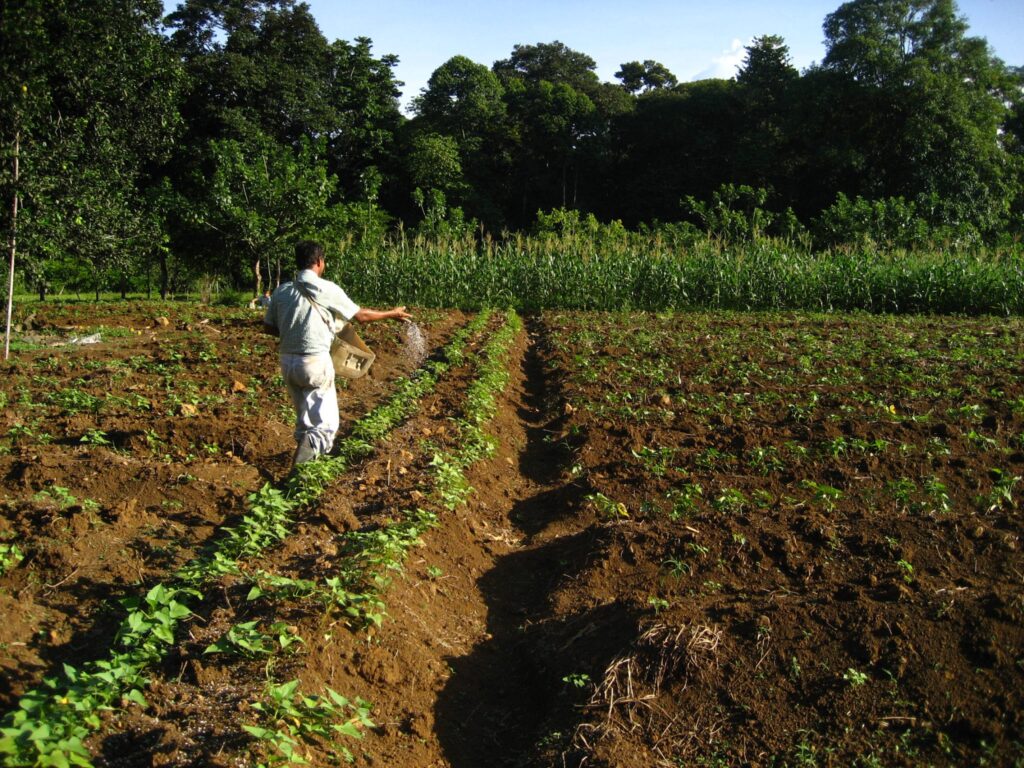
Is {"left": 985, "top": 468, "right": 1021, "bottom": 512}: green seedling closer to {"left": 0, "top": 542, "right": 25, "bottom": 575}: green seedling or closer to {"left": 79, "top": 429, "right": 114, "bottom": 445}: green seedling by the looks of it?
{"left": 0, "top": 542, "right": 25, "bottom": 575}: green seedling

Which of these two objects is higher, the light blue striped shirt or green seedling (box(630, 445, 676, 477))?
the light blue striped shirt

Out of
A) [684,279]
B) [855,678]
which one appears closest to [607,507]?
[855,678]

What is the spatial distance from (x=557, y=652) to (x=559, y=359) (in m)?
9.68

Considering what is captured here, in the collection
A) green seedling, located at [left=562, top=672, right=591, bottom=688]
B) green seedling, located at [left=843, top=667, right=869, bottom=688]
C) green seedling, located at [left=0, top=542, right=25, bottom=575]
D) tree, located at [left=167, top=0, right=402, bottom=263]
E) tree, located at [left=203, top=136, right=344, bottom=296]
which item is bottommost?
green seedling, located at [left=562, top=672, right=591, bottom=688]

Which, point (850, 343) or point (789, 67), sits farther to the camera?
point (789, 67)

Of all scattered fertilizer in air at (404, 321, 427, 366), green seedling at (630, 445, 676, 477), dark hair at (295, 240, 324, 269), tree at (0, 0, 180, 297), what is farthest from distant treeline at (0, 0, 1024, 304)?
green seedling at (630, 445, 676, 477)

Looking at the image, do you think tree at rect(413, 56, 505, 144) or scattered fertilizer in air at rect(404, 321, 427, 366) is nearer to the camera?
scattered fertilizer in air at rect(404, 321, 427, 366)

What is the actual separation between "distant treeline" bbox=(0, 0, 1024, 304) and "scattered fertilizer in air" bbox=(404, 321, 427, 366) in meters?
5.65

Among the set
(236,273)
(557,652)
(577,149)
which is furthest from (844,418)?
(577,149)

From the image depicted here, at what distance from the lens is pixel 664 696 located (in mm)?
4082

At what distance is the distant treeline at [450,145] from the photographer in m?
16.4

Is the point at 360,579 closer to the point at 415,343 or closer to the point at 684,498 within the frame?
the point at 684,498

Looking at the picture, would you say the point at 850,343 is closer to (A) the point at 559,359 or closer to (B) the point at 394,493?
(A) the point at 559,359

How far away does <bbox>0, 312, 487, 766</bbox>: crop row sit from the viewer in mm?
3166
